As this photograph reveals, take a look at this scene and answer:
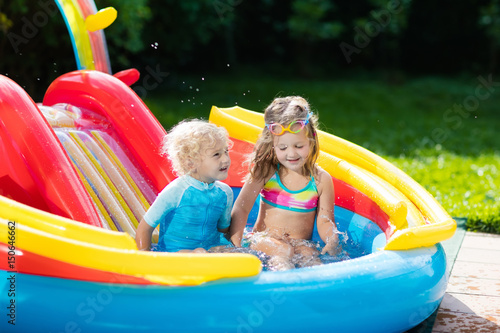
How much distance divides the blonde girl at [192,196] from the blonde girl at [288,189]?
17cm

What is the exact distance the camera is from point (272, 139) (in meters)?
2.95

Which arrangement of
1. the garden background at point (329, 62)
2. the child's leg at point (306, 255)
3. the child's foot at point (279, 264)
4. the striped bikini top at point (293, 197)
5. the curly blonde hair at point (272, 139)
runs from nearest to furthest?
the child's foot at point (279, 264), the child's leg at point (306, 255), the curly blonde hair at point (272, 139), the striped bikini top at point (293, 197), the garden background at point (329, 62)

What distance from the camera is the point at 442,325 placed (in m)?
2.60

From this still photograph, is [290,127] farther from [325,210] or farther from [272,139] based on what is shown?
[325,210]

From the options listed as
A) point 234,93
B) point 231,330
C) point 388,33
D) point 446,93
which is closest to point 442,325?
point 231,330

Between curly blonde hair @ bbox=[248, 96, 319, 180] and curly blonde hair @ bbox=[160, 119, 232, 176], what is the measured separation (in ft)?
0.93

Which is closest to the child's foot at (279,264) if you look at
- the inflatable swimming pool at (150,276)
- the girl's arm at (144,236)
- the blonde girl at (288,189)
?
the blonde girl at (288,189)

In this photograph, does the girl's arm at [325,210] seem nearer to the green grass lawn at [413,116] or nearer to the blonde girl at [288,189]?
the blonde girl at [288,189]

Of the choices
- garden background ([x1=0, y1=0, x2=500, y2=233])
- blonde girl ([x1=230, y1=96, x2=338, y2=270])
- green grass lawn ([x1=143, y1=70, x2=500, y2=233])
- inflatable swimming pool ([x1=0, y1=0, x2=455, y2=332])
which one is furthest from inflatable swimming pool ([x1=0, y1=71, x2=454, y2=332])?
garden background ([x1=0, y1=0, x2=500, y2=233])

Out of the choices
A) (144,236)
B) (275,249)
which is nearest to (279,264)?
(275,249)

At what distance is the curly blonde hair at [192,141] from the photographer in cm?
262

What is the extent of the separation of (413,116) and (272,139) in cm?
689

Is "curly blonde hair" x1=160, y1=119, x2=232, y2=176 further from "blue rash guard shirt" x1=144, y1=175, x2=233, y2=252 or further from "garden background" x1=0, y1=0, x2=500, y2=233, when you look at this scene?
"garden background" x1=0, y1=0, x2=500, y2=233

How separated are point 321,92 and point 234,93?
150 centimetres
